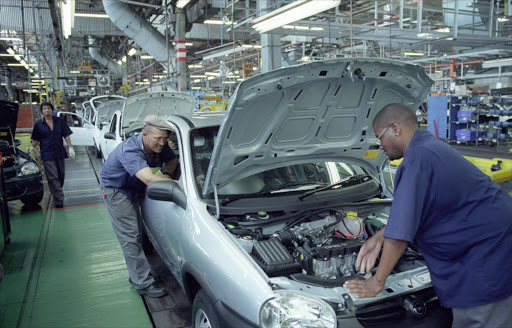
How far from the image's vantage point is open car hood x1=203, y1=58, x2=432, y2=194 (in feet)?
7.95

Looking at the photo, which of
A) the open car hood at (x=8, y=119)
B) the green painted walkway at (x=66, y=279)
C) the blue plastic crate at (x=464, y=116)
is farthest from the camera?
the blue plastic crate at (x=464, y=116)

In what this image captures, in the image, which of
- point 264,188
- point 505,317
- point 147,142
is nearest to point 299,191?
point 264,188

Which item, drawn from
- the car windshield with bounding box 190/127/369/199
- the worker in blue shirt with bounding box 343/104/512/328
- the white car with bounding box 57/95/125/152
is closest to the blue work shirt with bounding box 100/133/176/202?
the car windshield with bounding box 190/127/369/199

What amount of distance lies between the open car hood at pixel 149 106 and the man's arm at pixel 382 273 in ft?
18.8

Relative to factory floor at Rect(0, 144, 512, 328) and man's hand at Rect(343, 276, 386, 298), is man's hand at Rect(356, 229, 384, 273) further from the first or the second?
factory floor at Rect(0, 144, 512, 328)

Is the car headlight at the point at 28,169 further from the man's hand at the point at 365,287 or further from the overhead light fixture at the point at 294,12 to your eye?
the man's hand at the point at 365,287

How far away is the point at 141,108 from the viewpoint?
24.0ft

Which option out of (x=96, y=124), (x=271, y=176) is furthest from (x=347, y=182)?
(x=96, y=124)

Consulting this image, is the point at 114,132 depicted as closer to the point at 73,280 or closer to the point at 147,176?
the point at 73,280

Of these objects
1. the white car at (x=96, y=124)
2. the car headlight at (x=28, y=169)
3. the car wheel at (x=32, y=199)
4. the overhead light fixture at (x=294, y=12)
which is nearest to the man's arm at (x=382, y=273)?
the overhead light fixture at (x=294, y=12)

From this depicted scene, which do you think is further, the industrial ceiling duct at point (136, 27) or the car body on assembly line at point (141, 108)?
the industrial ceiling duct at point (136, 27)

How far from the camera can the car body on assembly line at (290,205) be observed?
77.9 inches

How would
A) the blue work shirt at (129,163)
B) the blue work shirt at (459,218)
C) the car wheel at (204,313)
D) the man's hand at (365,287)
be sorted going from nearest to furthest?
1. the blue work shirt at (459,218)
2. the man's hand at (365,287)
3. the car wheel at (204,313)
4. the blue work shirt at (129,163)

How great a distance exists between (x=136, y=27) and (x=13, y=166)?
855 cm
